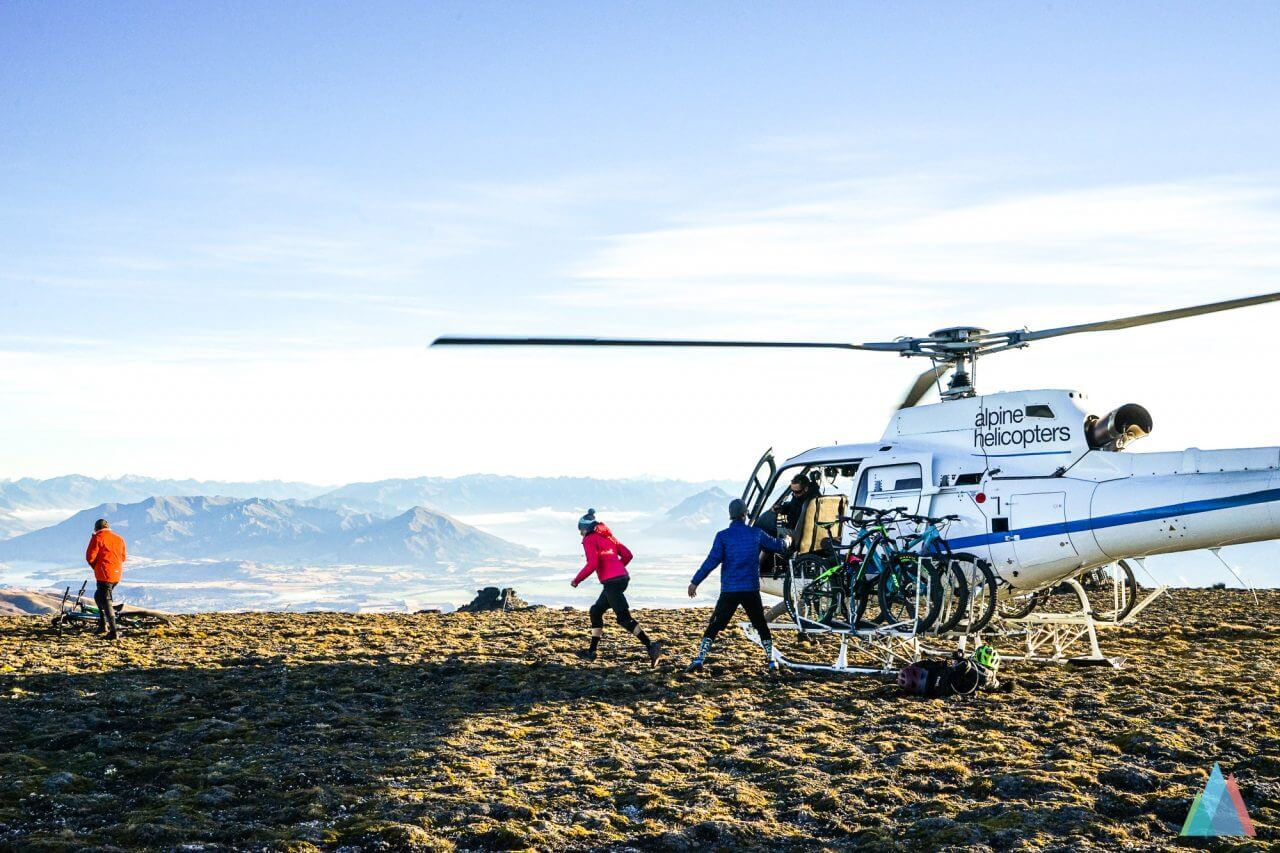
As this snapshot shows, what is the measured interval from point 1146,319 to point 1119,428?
4.44 feet

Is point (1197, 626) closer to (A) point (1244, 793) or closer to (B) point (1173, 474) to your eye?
(B) point (1173, 474)

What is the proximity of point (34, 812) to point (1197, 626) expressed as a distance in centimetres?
1791

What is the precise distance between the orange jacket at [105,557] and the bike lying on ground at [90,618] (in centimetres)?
132

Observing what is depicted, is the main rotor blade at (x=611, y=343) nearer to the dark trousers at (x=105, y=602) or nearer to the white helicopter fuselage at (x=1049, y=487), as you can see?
the white helicopter fuselage at (x=1049, y=487)

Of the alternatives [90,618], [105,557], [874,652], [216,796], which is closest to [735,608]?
[874,652]

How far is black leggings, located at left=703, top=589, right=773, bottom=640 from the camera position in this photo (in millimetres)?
14578

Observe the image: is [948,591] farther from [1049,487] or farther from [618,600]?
[618,600]

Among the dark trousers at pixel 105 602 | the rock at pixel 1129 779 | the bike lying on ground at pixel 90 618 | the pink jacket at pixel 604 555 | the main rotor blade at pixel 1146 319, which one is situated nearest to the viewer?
the rock at pixel 1129 779

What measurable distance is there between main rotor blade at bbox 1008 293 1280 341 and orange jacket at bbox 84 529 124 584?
47.9 ft

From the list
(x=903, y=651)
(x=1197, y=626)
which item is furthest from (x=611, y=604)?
(x=1197, y=626)

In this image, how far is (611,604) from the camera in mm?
15672

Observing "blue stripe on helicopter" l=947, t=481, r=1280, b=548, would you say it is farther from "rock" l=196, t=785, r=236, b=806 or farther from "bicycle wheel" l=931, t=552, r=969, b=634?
"rock" l=196, t=785, r=236, b=806

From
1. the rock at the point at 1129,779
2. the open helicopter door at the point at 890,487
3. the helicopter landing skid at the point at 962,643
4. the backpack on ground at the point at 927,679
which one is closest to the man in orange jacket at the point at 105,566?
the helicopter landing skid at the point at 962,643

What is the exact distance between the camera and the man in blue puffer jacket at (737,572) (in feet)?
47.7
